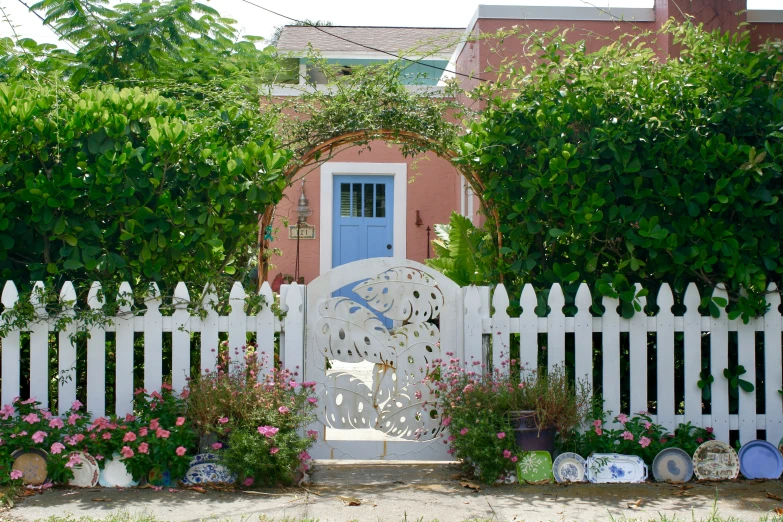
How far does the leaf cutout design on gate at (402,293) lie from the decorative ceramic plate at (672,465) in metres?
Result: 1.71

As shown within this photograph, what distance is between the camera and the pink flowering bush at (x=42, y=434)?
449 cm

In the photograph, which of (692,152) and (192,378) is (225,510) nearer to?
(192,378)

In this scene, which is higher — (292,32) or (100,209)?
(292,32)

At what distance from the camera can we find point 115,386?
16.4 ft

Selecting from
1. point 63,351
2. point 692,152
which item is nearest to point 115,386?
point 63,351

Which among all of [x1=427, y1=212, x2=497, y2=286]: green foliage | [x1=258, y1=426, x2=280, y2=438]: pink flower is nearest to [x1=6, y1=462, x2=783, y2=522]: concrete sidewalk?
[x1=258, y1=426, x2=280, y2=438]: pink flower

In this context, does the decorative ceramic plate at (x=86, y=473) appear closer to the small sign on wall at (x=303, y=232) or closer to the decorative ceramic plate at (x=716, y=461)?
the decorative ceramic plate at (x=716, y=461)

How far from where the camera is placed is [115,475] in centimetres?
461

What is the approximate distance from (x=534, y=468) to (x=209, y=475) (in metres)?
1.97

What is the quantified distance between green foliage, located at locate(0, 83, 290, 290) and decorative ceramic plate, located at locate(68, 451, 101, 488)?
116 centimetres

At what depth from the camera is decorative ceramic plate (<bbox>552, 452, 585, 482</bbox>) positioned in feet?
15.6

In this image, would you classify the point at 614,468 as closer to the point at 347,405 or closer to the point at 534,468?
the point at 534,468

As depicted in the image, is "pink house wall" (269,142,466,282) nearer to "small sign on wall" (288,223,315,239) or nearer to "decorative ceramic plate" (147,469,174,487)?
"small sign on wall" (288,223,315,239)

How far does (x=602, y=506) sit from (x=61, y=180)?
149 inches
